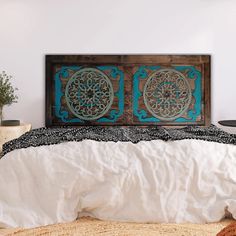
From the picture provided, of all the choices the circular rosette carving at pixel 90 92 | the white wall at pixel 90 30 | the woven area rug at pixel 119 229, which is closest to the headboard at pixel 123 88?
the circular rosette carving at pixel 90 92

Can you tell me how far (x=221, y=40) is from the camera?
4.08 meters

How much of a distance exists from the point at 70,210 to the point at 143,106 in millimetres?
2336

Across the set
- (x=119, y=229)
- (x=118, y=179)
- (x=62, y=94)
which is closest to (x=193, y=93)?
(x=62, y=94)

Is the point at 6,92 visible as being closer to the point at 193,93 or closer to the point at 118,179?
the point at 193,93

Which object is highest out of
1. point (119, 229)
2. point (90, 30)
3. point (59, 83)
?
point (90, 30)

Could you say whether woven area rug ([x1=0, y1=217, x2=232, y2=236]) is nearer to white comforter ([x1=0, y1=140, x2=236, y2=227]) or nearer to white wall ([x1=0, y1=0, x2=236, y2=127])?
white comforter ([x1=0, y1=140, x2=236, y2=227])

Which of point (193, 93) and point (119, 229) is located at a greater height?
point (193, 93)

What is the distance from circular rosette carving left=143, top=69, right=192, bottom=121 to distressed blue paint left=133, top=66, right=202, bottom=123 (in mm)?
57

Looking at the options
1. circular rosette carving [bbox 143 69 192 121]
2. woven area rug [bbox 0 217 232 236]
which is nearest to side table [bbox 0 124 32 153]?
circular rosette carving [bbox 143 69 192 121]

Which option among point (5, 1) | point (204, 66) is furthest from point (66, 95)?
point (204, 66)

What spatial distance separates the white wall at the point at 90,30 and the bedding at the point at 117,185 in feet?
7.12

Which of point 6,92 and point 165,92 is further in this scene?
point 165,92

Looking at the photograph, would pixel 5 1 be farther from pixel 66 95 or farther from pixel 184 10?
pixel 184 10

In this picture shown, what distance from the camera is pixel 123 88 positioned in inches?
159
